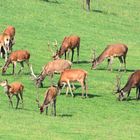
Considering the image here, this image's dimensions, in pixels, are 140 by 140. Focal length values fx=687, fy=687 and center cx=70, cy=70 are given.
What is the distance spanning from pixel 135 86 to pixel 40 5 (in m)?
28.1

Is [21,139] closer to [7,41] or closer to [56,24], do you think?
[7,41]

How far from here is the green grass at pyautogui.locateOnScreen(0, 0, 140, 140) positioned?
23.6 m

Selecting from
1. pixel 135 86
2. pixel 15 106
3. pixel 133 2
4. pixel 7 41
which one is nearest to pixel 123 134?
pixel 15 106

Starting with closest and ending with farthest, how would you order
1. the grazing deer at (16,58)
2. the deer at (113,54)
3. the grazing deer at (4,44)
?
the grazing deer at (16,58) < the deer at (113,54) < the grazing deer at (4,44)

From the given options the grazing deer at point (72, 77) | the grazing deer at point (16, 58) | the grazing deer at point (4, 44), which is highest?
the grazing deer at point (4, 44)

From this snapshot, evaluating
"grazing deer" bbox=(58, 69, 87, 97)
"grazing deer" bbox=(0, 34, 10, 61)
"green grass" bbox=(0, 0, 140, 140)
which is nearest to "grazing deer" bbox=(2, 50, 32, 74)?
"green grass" bbox=(0, 0, 140, 140)

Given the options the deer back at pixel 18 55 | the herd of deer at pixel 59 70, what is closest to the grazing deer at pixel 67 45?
the herd of deer at pixel 59 70

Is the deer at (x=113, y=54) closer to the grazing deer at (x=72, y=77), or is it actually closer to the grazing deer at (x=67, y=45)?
the grazing deer at (x=67, y=45)

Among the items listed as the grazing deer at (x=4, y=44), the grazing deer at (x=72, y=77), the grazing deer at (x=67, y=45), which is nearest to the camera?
the grazing deer at (x=72, y=77)

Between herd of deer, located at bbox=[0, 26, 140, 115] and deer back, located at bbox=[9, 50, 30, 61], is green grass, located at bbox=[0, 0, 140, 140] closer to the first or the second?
herd of deer, located at bbox=[0, 26, 140, 115]

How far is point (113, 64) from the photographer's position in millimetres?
42188

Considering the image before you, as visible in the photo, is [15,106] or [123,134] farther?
[15,106]

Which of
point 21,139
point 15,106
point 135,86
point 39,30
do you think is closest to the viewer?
point 21,139

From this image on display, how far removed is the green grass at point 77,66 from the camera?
23.6 meters
